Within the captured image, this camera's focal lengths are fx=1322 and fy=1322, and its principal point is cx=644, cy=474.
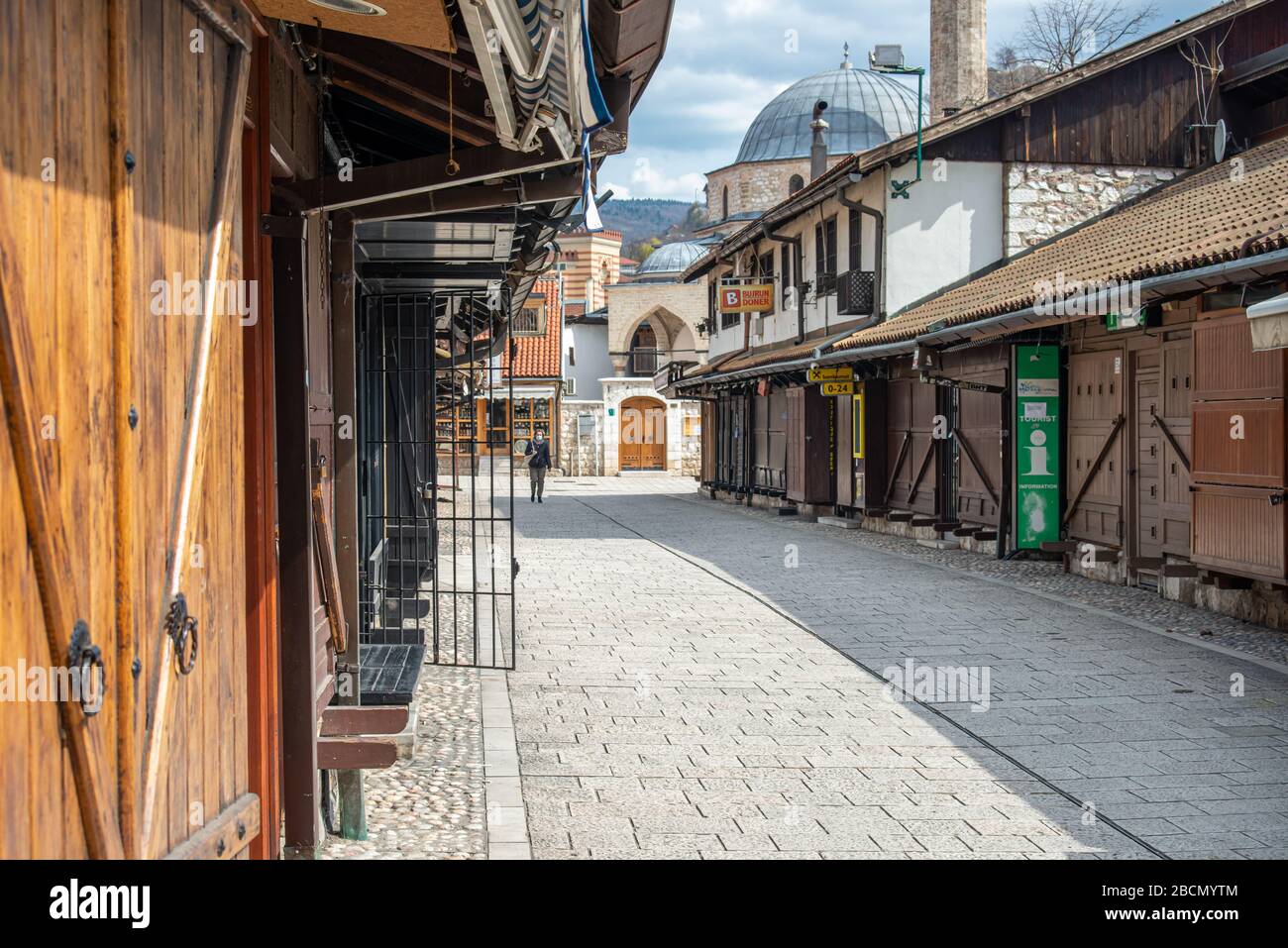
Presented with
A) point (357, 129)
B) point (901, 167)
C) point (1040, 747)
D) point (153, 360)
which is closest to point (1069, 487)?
point (901, 167)

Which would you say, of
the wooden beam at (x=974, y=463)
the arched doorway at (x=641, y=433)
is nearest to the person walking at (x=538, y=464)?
the wooden beam at (x=974, y=463)

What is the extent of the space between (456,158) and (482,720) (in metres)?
3.94

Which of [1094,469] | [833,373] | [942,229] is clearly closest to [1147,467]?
[1094,469]

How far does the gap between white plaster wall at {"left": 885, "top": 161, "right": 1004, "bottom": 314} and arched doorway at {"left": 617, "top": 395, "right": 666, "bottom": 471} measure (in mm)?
31114

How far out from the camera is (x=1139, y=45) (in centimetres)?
2119

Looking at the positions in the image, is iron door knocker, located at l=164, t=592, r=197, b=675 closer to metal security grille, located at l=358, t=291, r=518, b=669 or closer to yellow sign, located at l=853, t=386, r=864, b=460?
metal security grille, located at l=358, t=291, r=518, b=669

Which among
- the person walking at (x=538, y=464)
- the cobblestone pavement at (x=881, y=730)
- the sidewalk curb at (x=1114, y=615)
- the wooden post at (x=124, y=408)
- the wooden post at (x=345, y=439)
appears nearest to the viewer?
the wooden post at (x=124, y=408)

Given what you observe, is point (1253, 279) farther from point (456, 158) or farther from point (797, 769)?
point (456, 158)

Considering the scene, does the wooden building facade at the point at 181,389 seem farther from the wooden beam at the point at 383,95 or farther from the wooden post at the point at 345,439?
the wooden post at the point at 345,439

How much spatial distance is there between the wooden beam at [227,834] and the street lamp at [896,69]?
19.0m

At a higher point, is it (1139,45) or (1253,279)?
(1139,45)

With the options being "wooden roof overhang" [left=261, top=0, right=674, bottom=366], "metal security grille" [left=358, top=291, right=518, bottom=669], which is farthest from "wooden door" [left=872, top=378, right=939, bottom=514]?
"wooden roof overhang" [left=261, top=0, right=674, bottom=366]

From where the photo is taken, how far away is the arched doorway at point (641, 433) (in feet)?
175
